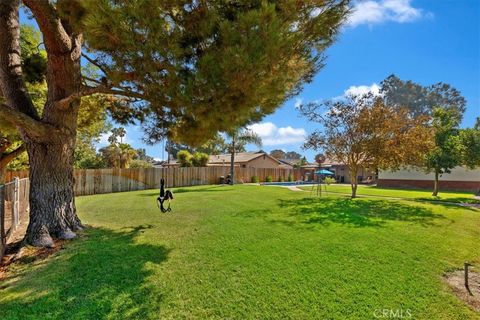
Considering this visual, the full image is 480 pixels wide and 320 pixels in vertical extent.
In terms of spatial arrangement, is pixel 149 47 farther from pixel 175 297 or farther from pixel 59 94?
pixel 175 297

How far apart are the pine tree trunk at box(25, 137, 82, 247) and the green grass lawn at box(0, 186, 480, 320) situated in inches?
23.7

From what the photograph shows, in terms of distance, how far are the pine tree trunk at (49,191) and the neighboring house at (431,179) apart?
79.4 ft

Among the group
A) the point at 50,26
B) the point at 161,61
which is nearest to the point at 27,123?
the point at 50,26

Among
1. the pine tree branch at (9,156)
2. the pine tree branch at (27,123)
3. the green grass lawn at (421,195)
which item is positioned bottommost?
the green grass lawn at (421,195)

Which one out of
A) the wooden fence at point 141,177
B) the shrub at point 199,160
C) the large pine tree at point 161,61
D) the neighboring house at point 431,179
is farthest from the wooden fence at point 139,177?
the neighboring house at point 431,179

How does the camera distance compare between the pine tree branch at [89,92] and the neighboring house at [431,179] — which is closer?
the pine tree branch at [89,92]

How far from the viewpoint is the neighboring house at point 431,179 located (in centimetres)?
2412

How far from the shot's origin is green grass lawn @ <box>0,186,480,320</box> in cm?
344

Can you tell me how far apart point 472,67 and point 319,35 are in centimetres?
804

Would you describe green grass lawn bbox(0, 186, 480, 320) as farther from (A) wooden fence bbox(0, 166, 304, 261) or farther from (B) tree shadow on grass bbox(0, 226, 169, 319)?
(A) wooden fence bbox(0, 166, 304, 261)

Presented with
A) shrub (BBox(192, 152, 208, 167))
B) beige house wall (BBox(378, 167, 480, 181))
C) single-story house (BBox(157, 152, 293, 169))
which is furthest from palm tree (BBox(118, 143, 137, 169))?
beige house wall (BBox(378, 167, 480, 181))

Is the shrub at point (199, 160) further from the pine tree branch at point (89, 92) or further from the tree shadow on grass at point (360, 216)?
the pine tree branch at point (89, 92)

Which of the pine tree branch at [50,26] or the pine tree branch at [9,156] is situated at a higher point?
the pine tree branch at [50,26]

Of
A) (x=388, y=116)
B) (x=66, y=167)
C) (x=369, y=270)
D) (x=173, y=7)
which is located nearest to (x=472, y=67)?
(x=388, y=116)
